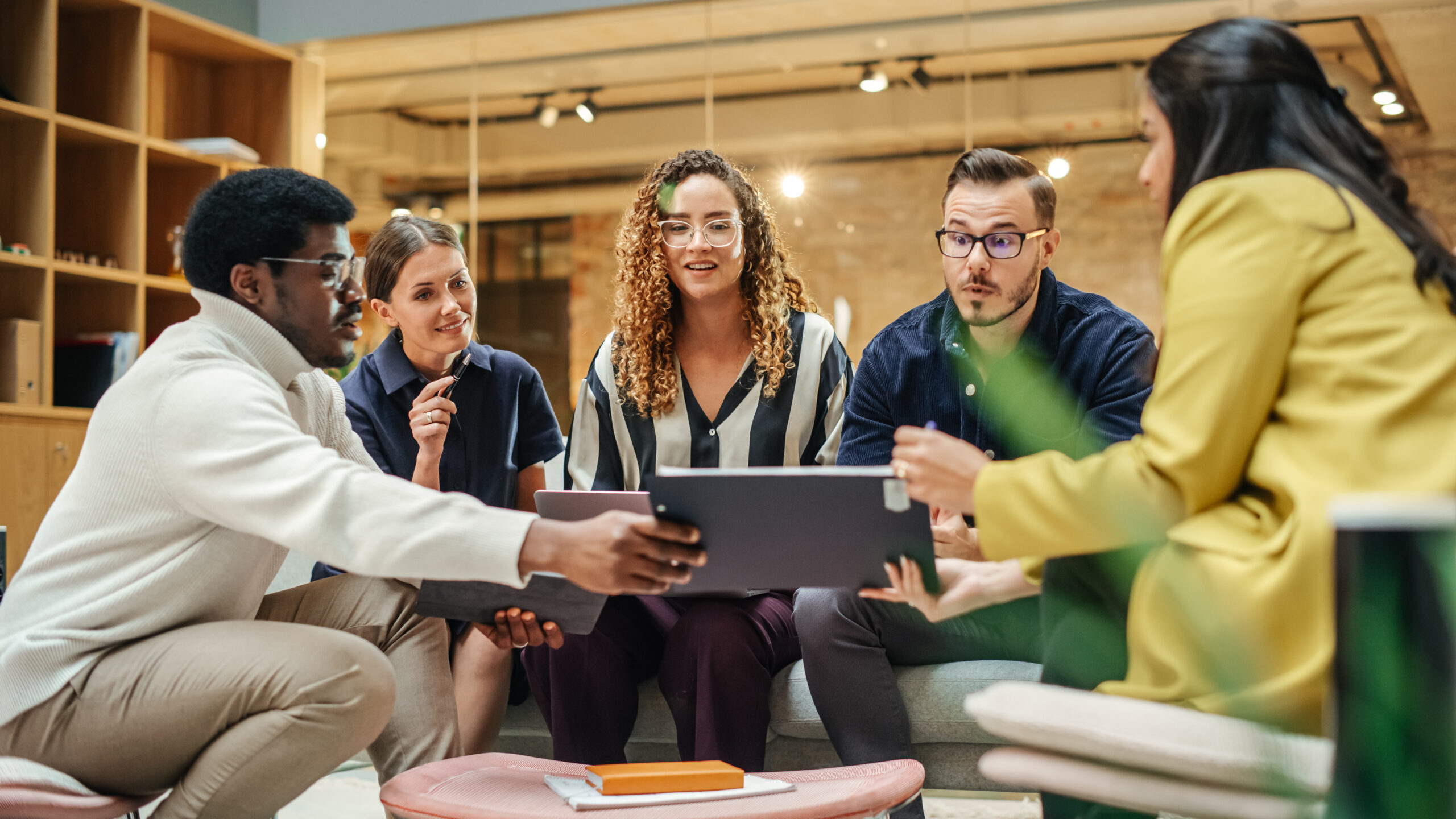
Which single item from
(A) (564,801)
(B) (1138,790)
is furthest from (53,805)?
(B) (1138,790)

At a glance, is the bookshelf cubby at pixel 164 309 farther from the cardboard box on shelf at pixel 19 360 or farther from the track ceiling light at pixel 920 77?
the track ceiling light at pixel 920 77


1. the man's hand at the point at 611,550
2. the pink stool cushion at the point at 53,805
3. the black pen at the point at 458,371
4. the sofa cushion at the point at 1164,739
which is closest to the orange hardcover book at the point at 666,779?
the man's hand at the point at 611,550

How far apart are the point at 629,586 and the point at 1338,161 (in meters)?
0.91

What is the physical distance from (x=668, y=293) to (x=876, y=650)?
0.93 m

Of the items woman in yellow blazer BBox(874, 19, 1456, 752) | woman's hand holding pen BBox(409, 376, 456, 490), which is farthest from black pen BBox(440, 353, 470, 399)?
woman in yellow blazer BBox(874, 19, 1456, 752)

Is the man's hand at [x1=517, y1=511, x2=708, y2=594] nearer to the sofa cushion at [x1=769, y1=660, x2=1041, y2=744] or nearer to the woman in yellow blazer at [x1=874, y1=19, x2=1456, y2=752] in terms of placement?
the woman in yellow blazer at [x1=874, y1=19, x2=1456, y2=752]

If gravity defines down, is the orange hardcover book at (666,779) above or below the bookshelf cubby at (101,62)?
below

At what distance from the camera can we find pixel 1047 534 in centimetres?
119

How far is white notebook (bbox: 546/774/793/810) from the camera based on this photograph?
1.37 m

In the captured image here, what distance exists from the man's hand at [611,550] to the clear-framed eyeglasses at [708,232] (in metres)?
1.15

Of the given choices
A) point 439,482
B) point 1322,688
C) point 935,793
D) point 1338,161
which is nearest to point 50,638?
point 439,482

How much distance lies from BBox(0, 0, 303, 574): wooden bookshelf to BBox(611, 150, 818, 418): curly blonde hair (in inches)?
89.7

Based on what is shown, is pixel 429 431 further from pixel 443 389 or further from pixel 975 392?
pixel 975 392

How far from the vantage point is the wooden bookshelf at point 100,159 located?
A: 3.73 metres
